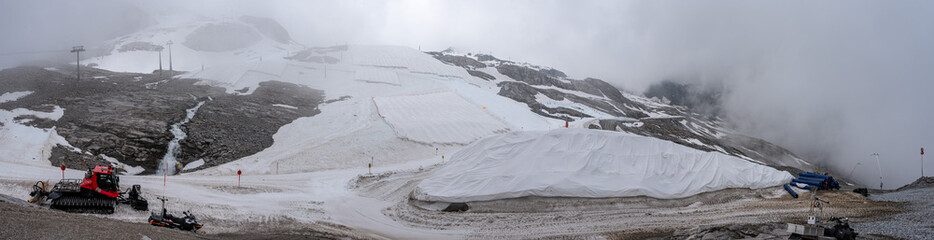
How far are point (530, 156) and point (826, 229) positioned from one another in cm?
1363

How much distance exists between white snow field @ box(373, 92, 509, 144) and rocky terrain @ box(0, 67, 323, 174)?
351 inches

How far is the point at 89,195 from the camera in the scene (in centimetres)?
1823

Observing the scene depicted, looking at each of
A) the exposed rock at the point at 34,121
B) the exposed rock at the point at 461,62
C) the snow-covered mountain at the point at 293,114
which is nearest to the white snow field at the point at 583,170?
the snow-covered mountain at the point at 293,114

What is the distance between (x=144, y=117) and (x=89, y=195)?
23386 millimetres

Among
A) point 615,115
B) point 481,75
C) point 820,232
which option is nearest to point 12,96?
point 820,232

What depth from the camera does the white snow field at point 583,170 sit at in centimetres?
2358

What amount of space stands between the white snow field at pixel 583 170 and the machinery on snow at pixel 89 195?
12.0 m

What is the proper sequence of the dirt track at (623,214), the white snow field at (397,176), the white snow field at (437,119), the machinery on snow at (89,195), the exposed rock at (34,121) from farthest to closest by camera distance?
the white snow field at (437,119)
the exposed rock at (34,121)
the white snow field at (397,176)
the dirt track at (623,214)
the machinery on snow at (89,195)

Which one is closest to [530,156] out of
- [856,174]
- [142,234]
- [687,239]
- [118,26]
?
[687,239]

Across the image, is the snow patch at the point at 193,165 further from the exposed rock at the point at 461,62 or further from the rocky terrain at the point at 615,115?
the exposed rock at the point at 461,62

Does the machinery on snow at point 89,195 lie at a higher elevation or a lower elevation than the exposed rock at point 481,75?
lower

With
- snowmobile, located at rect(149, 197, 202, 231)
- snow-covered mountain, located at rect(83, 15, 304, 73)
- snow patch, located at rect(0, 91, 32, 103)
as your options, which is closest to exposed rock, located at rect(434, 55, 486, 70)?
snow-covered mountain, located at rect(83, 15, 304, 73)

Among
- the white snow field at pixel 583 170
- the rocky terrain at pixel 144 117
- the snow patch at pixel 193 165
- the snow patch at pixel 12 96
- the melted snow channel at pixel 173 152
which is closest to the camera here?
the white snow field at pixel 583 170

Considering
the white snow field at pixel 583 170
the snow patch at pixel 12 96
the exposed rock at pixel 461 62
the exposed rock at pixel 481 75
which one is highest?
the exposed rock at pixel 461 62
